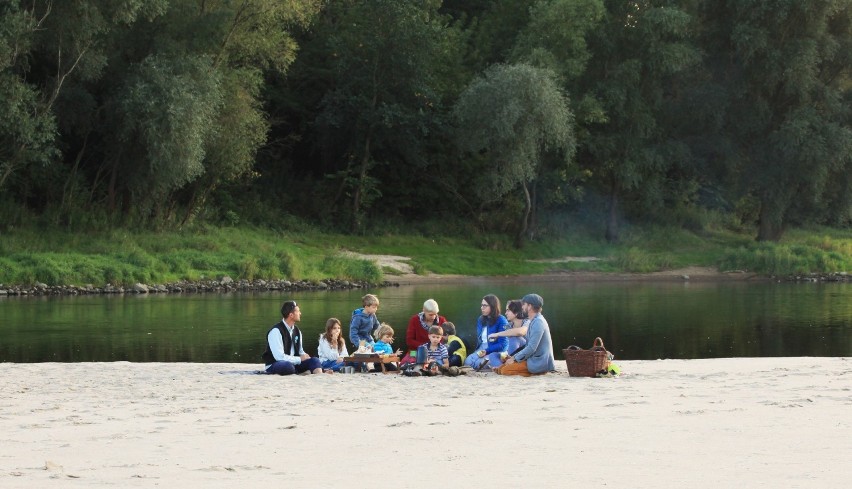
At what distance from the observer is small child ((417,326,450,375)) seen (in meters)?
17.1

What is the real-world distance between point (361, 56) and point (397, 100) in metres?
2.54

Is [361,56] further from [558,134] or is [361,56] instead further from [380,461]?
[380,461]

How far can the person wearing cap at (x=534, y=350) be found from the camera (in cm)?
1678

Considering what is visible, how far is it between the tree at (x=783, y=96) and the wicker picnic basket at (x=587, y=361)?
39.3m

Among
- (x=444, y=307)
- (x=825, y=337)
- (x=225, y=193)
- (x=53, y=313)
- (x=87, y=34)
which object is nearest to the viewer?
(x=825, y=337)

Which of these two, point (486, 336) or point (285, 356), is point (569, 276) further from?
point (285, 356)

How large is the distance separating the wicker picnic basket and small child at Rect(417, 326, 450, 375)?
1.74 meters

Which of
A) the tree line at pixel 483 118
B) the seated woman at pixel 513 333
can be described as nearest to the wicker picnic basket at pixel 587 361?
the seated woman at pixel 513 333

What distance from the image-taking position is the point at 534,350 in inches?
664

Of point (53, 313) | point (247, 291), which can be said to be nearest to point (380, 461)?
point (53, 313)

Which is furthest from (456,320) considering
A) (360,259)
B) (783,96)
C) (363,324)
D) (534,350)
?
(783,96)

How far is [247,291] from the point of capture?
137 feet

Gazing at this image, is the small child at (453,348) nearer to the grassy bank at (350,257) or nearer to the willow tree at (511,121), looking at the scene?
the grassy bank at (350,257)

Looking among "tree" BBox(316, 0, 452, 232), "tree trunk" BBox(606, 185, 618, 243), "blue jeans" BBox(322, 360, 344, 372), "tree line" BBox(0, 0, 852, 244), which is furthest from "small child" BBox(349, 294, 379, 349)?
"tree trunk" BBox(606, 185, 618, 243)
